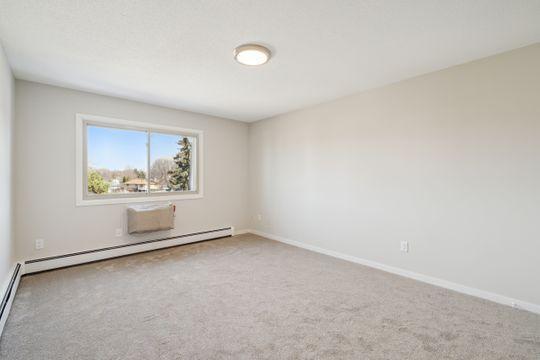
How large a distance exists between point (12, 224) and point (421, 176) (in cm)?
468

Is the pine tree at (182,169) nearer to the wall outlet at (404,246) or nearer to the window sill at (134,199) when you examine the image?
the window sill at (134,199)

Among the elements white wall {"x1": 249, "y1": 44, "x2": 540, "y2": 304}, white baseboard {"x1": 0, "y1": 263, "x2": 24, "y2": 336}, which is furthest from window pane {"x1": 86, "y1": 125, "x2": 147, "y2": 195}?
white wall {"x1": 249, "y1": 44, "x2": 540, "y2": 304}

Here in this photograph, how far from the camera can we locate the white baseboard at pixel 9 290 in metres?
2.05

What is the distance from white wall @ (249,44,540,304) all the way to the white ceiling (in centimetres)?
34

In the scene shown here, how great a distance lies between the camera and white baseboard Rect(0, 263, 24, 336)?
205 cm

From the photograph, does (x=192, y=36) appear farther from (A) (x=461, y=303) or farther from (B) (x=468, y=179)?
(A) (x=461, y=303)

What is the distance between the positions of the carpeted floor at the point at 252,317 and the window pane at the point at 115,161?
122 centimetres

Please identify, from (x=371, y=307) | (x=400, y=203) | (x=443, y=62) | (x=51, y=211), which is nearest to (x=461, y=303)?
(x=371, y=307)

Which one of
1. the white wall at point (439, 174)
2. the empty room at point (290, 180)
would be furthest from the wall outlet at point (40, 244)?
the white wall at point (439, 174)

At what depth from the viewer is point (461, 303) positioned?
8.00 ft

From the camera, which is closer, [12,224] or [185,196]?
[12,224]

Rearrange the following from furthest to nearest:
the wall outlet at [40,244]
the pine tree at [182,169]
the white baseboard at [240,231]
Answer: the white baseboard at [240,231] < the pine tree at [182,169] < the wall outlet at [40,244]

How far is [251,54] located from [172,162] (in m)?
2.80

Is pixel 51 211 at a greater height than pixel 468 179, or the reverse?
pixel 468 179
